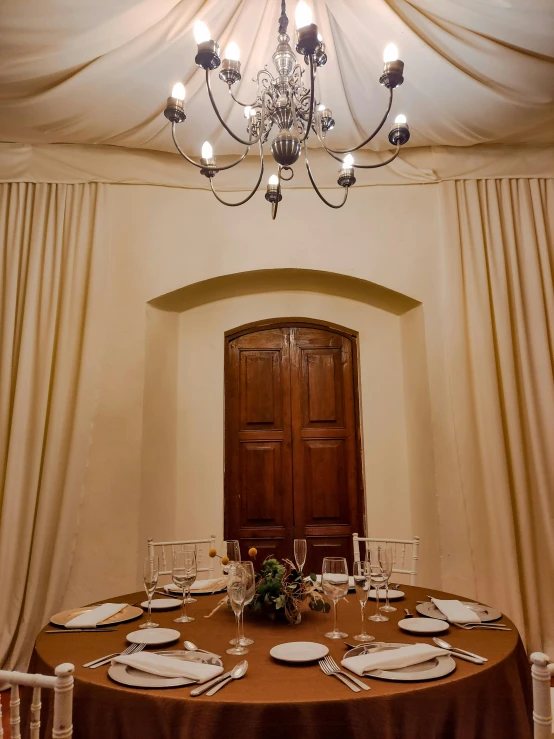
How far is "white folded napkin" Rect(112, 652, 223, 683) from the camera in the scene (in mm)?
1347

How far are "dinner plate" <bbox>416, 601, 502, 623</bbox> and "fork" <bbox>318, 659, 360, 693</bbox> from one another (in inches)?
23.1

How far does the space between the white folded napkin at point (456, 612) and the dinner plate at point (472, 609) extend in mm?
16

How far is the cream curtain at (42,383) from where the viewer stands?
3.31 metres

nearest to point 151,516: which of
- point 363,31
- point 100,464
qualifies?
point 100,464

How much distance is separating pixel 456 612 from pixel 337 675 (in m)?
0.69

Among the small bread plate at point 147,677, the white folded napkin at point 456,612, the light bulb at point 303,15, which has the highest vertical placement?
the light bulb at point 303,15

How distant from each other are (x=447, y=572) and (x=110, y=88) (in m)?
3.46

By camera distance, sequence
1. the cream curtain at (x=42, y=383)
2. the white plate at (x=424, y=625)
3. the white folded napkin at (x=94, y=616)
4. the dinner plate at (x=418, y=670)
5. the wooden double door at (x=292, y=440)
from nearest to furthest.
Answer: the dinner plate at (x=418, y=670) → the white plate at (x=424, y=625) → the white folded napkin at (x=94, y=616) → the cream curtain at (x=42, y=383) → the wooden double door at (x=292, y=440)

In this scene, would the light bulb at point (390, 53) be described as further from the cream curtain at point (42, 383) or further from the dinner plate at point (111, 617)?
the cream curtain at point (42, 383)

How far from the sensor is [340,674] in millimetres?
→ 1357

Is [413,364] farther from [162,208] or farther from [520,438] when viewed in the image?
[162,208]

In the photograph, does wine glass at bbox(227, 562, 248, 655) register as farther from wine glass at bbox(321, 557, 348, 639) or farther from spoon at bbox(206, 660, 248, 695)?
wine glass at bbox(321, 557, 348, 639)

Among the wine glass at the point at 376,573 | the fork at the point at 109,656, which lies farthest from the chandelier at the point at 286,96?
the fork at the point at 109,656

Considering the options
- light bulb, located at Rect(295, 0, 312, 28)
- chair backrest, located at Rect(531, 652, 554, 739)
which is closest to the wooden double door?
light bulb, located at Rect(295, 0, 312, 28)
